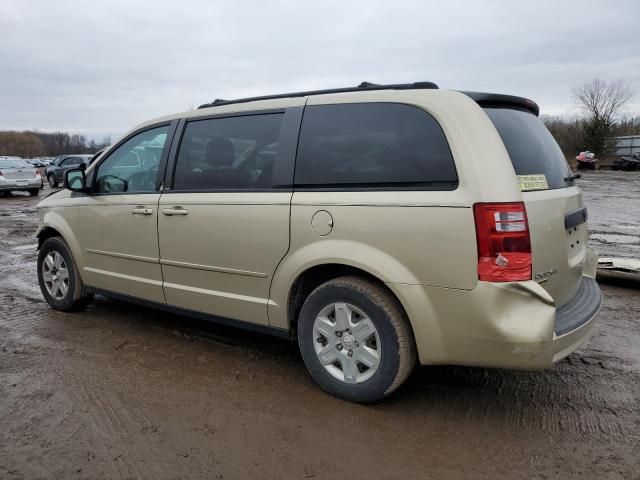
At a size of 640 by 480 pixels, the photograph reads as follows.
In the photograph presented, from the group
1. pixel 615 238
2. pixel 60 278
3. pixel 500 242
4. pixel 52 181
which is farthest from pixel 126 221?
pixel 52 181

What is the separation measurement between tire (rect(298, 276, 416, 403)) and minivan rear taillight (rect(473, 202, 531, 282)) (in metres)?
0.59

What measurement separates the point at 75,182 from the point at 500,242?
3.71 metres

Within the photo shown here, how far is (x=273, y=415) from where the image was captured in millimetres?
3098

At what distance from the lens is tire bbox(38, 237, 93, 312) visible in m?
4.95

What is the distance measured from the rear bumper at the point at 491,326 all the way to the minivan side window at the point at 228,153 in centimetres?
128

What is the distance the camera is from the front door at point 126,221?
Result: 13.6ft

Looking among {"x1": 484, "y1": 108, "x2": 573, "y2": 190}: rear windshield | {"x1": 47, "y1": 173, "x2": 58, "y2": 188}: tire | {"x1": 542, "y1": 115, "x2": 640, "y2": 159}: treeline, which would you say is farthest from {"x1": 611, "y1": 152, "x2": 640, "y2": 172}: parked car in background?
{"x1": 484, "y1": 108, "x2": 573, "y2": 190}: rear windshield

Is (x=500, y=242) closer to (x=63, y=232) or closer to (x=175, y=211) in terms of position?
(x=175, y=211)

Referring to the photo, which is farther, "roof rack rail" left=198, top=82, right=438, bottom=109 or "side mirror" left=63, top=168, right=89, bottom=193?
"side mirror" left=63, top=168, right=89, bottom=193

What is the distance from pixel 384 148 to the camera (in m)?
3.03

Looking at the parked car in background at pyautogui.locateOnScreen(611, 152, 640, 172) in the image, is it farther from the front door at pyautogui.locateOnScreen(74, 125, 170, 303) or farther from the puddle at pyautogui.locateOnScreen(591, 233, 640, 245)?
the front door at pyautogui.locateOnScreen(74, 125, 170, 303)

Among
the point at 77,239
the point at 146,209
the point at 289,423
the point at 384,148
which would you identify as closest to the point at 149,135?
the point at 146,209

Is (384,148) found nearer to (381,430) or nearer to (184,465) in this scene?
(381,430)

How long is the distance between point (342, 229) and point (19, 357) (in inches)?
108
